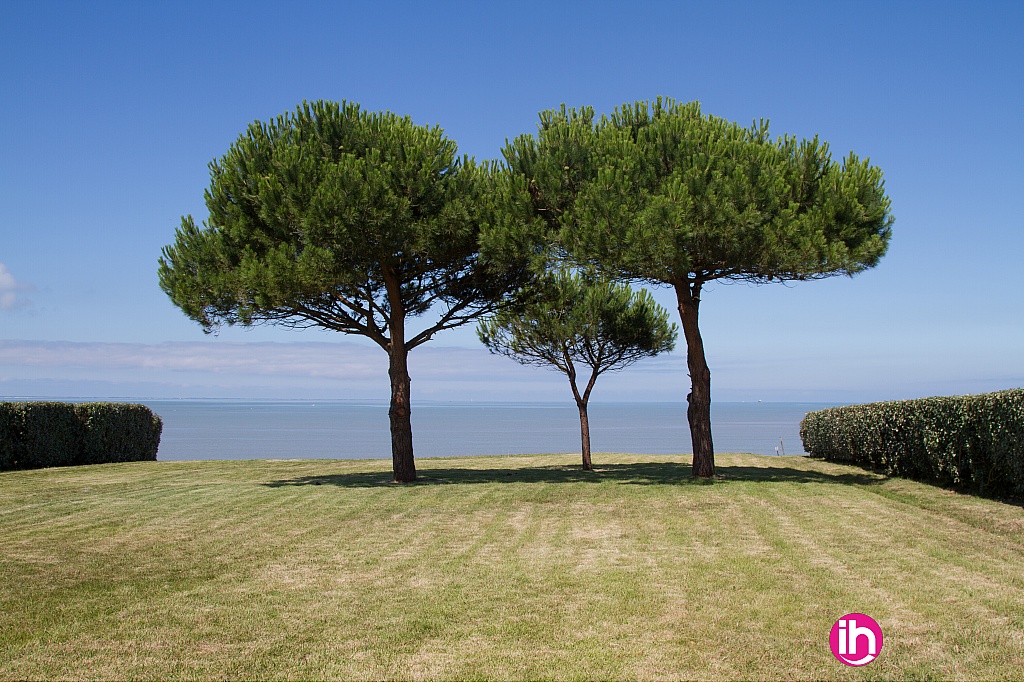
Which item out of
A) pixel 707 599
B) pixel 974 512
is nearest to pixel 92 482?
pixel 707 599

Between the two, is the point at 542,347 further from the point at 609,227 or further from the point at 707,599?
the point at 707,599

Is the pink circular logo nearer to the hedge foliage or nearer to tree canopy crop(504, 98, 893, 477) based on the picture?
tree canopy crop(504, 98, 893, 477)

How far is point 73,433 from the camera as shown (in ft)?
83.8

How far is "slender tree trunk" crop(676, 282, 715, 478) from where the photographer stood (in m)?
18.6

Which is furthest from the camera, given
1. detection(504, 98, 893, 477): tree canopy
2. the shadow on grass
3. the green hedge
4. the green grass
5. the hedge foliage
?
the hedge foliage

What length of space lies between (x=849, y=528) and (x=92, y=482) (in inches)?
686

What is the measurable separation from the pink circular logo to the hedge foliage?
25.0 m

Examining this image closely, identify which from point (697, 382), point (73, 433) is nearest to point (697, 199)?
point (697, 382)

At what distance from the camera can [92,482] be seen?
1891 cm

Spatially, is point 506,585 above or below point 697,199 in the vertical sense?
below

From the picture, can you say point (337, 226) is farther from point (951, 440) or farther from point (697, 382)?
point (951, 440)

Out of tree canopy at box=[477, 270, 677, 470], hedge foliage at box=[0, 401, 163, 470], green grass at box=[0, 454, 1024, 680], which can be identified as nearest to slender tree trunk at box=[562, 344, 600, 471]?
tree canopy at box=[477, 270, 677, 470]

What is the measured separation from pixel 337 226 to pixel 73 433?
1549 cm

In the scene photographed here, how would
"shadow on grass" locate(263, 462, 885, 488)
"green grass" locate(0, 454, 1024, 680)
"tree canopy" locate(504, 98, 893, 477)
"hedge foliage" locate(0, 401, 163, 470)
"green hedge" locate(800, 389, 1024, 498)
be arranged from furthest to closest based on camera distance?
"hedge foliage" locate(0, 401, 163, 470) < "shadow on grass" locate(263, 462, 885, 488) < "tree canopy" locate(504, 98, 893, 477) < "green hedge" locate(800, 389, 1024, 498) < "green grass" locate(0, 454, 1024, 680)
